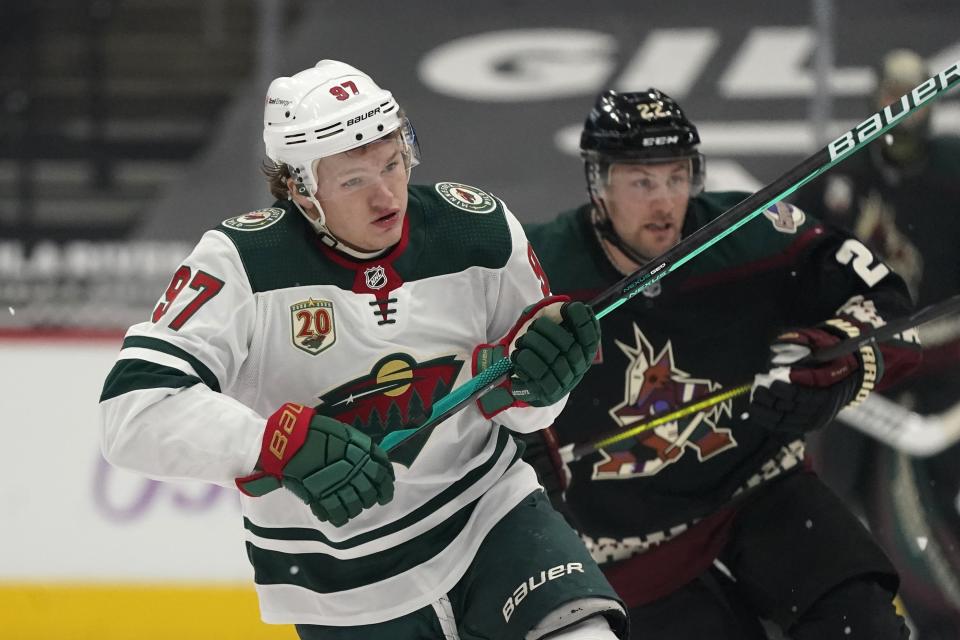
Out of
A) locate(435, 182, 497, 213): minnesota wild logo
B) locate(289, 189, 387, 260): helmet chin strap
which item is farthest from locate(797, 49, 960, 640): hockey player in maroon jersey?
locate(289, 189, 387, 260): helmet chin strap

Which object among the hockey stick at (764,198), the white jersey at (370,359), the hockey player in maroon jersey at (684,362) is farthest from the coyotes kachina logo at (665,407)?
the white jersey at (370,359)

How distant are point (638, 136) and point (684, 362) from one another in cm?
45

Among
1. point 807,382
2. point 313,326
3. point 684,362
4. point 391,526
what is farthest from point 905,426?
point 313,326

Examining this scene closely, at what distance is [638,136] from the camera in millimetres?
2943

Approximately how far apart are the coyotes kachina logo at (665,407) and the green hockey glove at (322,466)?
2.93 ft

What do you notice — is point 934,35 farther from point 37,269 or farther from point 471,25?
point 37,269

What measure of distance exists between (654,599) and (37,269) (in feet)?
8.60

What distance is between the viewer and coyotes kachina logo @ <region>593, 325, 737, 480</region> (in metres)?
2.97

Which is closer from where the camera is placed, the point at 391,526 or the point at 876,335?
the point at 391,526

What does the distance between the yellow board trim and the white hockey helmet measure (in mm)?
2201

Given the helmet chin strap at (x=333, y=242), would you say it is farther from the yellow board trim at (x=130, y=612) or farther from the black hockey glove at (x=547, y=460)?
the yellow board trim at (x=130, y=612)

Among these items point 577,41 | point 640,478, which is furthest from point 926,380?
point 577,41

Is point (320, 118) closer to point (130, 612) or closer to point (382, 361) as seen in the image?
point (382, 361)

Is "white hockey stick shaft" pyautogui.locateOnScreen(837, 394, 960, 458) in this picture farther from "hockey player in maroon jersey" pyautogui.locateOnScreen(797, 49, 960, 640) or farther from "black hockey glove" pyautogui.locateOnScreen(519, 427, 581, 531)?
"black hockey glove" pyautogui.locateOnScreen(519, 427, 581, 531)
